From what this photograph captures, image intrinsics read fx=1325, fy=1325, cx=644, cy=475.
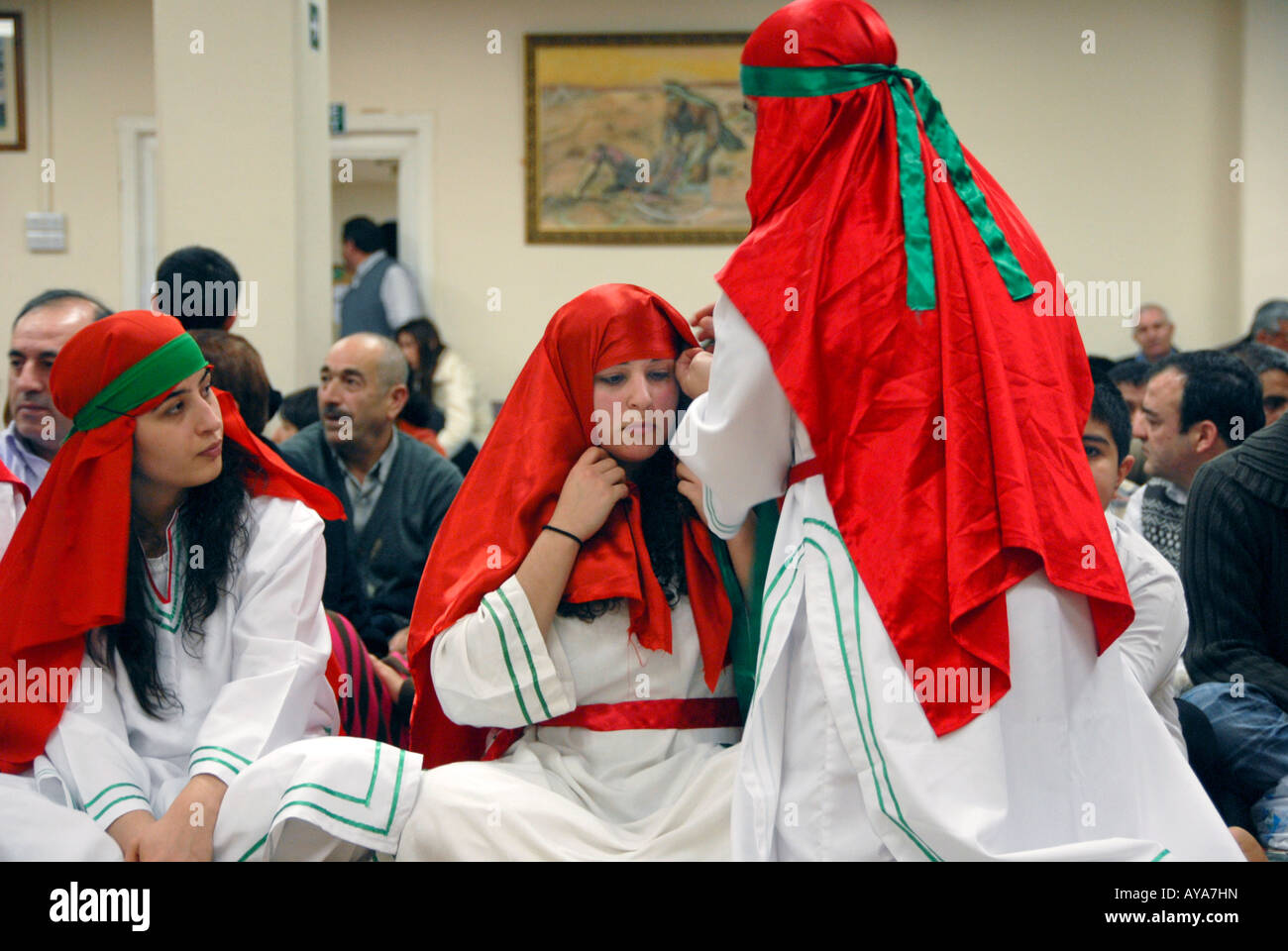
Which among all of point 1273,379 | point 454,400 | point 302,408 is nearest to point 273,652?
point 302,408

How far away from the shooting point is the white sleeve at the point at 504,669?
2.07 metres

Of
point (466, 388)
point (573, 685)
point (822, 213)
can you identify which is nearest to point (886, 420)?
point (822, 213)

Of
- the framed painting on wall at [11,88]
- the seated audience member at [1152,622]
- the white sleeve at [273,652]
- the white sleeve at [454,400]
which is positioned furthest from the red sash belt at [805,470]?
the framed painting on wall at [11,88]

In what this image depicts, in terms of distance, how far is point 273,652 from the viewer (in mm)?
2232

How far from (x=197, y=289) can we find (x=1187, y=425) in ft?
8.48

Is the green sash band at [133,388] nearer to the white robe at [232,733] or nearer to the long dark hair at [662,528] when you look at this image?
the white robe at [232,733]

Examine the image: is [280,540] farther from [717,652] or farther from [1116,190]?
[1116,190]

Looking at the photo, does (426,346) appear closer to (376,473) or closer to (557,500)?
(376,473)

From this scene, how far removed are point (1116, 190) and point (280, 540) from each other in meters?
5.61

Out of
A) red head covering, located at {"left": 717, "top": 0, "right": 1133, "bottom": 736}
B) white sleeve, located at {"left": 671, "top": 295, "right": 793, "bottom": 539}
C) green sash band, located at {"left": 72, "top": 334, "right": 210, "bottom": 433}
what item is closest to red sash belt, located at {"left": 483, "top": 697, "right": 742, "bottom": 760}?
white sleeve, located at {"left": 671, "top": 295, "right": 793, "bottom": 539}

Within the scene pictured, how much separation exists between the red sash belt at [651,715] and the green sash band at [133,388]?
0.86 meters

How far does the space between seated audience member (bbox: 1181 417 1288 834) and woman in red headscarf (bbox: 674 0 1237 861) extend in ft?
3.06

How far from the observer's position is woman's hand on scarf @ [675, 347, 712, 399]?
84.5 inches

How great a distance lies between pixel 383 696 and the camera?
279 centimetres
